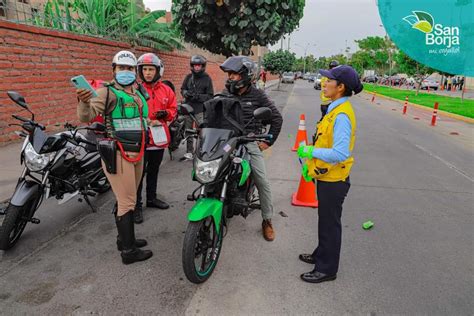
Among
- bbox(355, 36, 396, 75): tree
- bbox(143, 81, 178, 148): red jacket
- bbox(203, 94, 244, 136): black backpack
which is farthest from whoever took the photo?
bbox(355, 36, 396, 75): tree

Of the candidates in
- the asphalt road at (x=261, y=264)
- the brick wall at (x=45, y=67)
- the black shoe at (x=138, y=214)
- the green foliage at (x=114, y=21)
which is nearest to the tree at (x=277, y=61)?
the green foliage at (x=114, y=21)

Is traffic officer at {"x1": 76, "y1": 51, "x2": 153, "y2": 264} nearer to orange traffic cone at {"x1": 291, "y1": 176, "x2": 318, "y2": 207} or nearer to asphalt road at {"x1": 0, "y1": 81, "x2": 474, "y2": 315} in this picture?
asphalt road at {"x1": 0, "y1": 81, "x2": 474, "y2": 315}

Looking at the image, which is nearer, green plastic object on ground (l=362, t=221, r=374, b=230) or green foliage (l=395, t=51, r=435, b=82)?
green plastic object on ground (l=362, t=221, r=374, b=230)

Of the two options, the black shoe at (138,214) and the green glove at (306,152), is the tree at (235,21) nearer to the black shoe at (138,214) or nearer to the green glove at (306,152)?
the black shoe at (138,214)

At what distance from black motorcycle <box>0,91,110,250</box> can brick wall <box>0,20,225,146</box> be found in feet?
6.83

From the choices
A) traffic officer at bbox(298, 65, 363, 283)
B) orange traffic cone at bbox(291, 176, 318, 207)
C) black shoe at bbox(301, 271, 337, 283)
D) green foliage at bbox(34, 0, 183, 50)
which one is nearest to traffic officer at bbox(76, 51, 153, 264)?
traffic officer at bbox(298, 65, 363, 283)

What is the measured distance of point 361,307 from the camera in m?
2.71

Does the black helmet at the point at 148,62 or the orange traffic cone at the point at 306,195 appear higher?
the black helmet at the point at 148,62

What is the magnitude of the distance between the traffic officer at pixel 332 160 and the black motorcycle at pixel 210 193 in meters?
0.53

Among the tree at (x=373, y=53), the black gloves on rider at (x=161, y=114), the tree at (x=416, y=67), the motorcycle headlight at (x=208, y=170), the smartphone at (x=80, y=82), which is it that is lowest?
the motorcycle headlight at (x=208, y=170)

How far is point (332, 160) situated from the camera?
2635mm

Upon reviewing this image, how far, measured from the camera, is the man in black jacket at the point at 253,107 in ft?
10.8

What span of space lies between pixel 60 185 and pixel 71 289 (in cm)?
138

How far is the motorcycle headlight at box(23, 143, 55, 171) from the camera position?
133 inches
